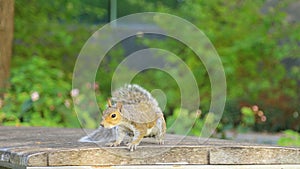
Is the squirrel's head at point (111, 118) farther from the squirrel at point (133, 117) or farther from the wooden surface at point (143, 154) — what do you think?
the wooden surface at point (143, 154)

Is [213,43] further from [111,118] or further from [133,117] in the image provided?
[111,118]

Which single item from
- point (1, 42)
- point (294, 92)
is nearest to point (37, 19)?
point (1, 42)

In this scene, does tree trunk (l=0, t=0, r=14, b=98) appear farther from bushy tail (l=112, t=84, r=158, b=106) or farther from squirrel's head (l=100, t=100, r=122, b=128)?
squirrel's head (l=100, t=100, r=122, b=128)

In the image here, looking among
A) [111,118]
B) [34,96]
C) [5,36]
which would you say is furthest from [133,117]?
[5,36]

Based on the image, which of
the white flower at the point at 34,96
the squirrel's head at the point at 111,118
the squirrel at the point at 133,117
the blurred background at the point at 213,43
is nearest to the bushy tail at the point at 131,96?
the squirrel at the point at 133,117

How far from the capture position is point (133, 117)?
4.27 m

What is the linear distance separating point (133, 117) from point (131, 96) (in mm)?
→ 179

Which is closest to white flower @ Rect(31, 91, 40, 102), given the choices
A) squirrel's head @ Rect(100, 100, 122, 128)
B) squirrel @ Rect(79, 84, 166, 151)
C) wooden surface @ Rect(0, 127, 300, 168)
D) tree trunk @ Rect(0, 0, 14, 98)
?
tree trunk @ Rect(0, 0, 14, 98)

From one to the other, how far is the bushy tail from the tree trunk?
541 centimetres

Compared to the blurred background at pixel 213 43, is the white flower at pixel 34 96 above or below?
below

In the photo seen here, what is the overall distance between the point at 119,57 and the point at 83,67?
1030mm

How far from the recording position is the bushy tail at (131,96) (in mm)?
4371

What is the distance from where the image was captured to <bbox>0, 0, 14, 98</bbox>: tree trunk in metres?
9.80

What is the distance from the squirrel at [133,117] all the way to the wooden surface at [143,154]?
76 mm
